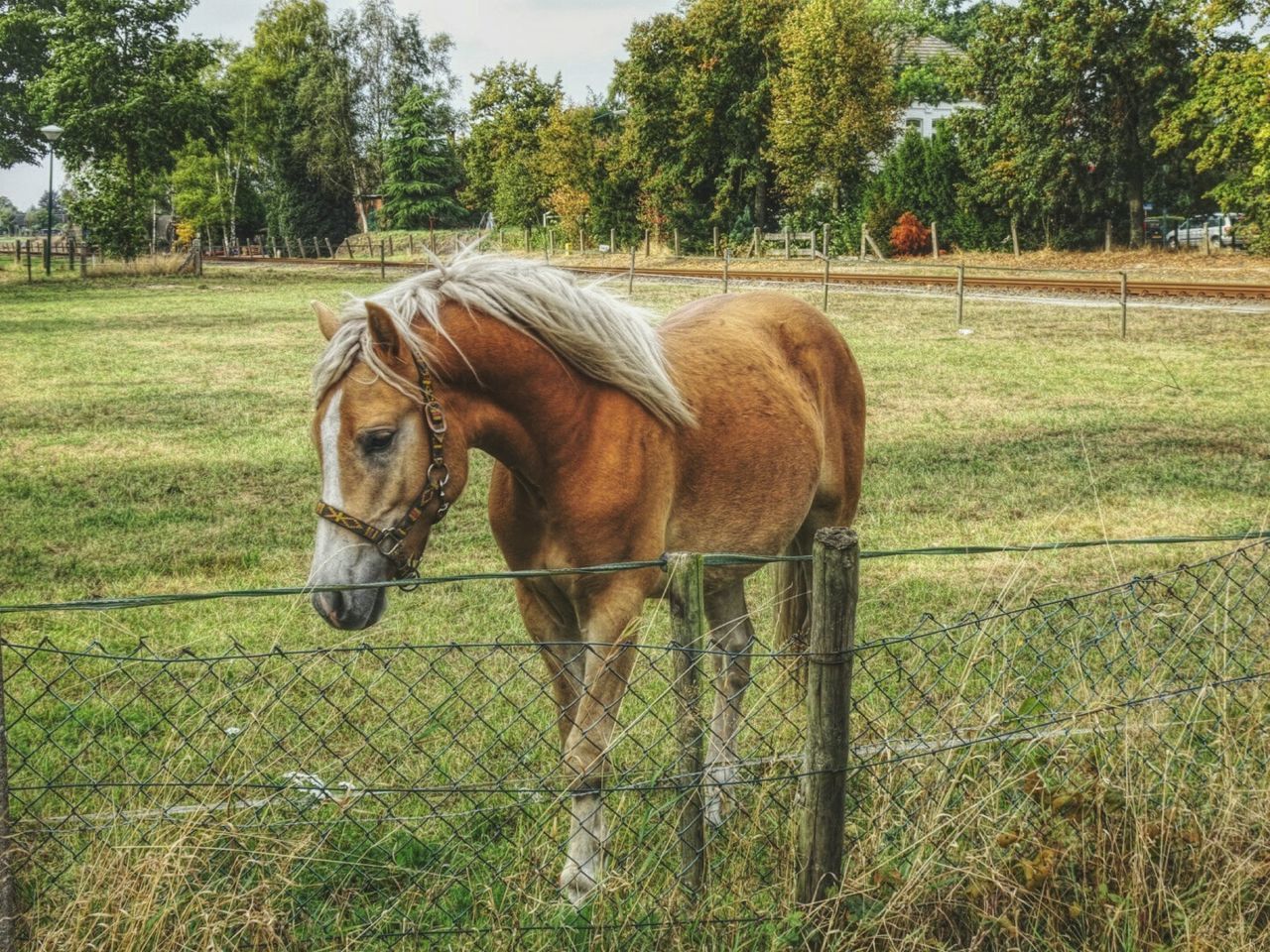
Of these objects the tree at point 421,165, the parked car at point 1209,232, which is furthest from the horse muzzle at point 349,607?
the tree at point 421,165

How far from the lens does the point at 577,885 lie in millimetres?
3572

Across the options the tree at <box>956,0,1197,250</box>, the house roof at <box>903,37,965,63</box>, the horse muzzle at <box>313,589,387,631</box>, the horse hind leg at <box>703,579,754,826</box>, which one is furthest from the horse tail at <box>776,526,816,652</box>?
Answer: the house roof at <box>903,37,965,63</box>

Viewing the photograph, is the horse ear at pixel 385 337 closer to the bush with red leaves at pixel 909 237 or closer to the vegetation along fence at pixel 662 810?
the vegetation along fence at pixel 662 810

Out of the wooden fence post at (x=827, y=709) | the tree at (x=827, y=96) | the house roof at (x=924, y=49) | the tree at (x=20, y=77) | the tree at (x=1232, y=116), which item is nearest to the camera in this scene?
the wooden fence post at (x=827, y=709)

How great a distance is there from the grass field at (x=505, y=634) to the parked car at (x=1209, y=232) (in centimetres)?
2774

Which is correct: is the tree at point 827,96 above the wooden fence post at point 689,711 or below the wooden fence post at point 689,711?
above

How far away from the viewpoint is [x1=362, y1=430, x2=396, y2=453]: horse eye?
3441 mm

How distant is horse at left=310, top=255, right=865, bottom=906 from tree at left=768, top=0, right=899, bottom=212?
44405mm

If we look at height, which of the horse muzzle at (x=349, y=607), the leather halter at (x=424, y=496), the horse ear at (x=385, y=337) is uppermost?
the horse ear at (x=385, y=337)

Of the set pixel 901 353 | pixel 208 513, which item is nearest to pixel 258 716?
pixel 208 513

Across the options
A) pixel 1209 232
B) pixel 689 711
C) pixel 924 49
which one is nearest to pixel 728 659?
pixel 689 711

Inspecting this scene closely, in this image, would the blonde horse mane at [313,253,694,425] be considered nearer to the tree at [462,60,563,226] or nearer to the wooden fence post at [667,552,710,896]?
the wooden fence post at [667,552,710,896]

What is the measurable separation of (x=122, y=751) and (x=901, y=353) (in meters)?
15.8

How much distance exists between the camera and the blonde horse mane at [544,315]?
3.70 meters
